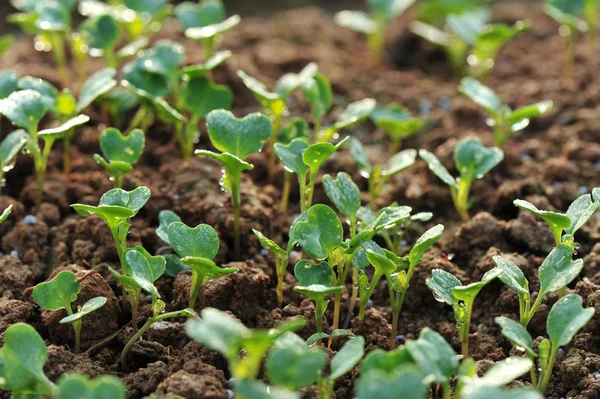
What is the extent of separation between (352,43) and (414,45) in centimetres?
25

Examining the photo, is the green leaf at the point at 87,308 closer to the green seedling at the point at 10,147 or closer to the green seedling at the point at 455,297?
the green seedling at the point at 10,147

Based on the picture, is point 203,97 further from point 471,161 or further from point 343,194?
point 471,161

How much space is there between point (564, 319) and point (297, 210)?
0.90 meters

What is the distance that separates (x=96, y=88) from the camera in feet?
7.08

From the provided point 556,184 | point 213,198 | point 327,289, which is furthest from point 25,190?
point 556,184

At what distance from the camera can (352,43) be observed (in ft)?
10.8

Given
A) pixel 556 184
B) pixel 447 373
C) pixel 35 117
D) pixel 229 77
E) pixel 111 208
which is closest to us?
pixel 447 373

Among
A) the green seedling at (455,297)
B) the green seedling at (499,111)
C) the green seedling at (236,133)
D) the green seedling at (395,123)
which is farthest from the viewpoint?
the green seedling at (395,123)

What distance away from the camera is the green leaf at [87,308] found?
1579 mm

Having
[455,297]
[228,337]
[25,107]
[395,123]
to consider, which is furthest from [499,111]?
[228,337]

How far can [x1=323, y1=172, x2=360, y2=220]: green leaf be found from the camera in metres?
1.81

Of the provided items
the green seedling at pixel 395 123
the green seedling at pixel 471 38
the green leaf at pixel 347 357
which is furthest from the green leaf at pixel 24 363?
the green seedling at pixel 471 38

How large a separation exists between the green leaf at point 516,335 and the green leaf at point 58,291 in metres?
0.85

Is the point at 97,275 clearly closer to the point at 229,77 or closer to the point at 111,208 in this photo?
the point at 111,208
